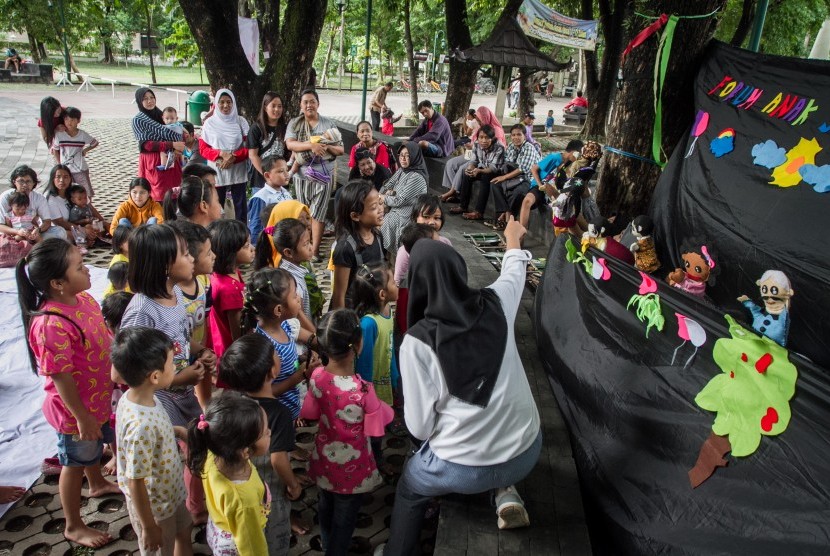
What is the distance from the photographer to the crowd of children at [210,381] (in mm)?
2229

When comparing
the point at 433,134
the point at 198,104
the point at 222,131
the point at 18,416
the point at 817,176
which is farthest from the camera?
the point at 198,104

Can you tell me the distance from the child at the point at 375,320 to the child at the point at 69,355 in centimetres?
127

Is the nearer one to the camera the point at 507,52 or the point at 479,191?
the point at 479,191

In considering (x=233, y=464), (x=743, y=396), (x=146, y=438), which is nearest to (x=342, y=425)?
(x=233, y=464)

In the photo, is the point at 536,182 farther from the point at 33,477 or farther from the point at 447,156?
the point at 33,477

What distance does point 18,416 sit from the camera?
3826 mm

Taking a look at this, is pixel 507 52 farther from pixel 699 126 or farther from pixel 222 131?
pixel 699 126

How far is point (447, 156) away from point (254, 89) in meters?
3.18

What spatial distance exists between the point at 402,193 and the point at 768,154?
296 cm

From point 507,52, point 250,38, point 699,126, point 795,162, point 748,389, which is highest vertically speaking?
point 507,52

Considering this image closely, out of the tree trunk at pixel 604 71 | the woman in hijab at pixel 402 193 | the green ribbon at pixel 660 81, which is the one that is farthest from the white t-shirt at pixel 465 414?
the tree trunk at pixel 604 71

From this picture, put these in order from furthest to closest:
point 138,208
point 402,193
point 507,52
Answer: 1. point 507,52
2. point 138,208
3. point 402,193

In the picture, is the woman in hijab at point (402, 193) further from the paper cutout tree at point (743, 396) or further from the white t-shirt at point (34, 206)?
the white t-shirt at point (34, 206)

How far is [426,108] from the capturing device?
9.08 meters
